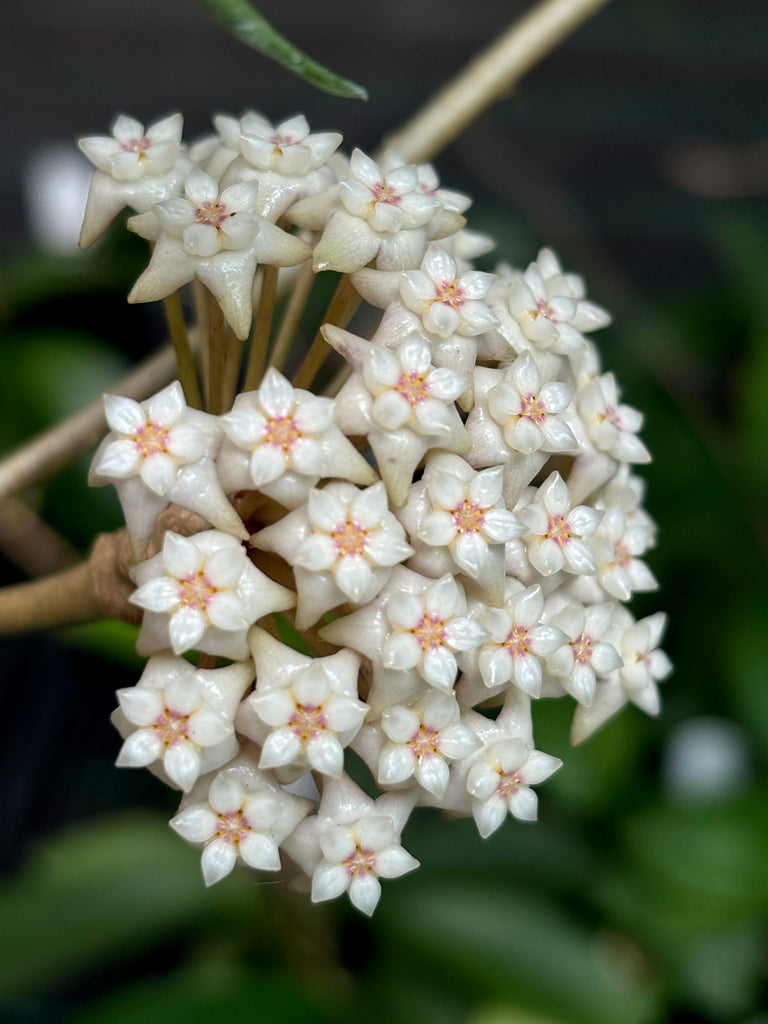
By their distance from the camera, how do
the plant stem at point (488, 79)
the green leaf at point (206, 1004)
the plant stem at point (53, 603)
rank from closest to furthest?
the plant stem at point (53, 603), the plant stem at point (488, 79), the green leaf at point (206, 1004)

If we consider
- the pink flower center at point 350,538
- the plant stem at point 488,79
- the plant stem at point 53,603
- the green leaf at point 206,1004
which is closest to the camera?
the pink flower center at point 350,538

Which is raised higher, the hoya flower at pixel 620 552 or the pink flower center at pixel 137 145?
the pink flower center at pixel 137 145

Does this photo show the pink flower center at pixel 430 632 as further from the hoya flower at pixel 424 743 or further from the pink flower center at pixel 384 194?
the pink flower center at pixel 384 194

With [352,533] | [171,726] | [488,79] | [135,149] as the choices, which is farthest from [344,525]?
[488,79]

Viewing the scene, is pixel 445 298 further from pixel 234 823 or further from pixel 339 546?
pixel 234 823

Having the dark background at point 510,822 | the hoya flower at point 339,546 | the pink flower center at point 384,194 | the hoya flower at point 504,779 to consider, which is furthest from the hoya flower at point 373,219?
the dark background at point 510,822

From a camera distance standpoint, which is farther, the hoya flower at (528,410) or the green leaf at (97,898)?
the green leaf at (97,898)

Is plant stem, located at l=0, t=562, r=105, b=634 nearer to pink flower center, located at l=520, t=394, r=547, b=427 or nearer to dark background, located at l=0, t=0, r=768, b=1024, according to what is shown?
pink flower center, located at l=520, t=394, r=547, b=427

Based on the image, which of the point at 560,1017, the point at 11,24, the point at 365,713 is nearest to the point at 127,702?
the point at 365,713
